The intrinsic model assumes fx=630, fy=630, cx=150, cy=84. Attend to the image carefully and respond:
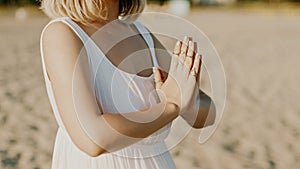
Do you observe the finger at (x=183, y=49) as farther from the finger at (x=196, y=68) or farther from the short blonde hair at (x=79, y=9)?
the short blonde hair at (x=79, y=9)

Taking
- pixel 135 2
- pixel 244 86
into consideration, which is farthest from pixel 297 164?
pixel 244 86

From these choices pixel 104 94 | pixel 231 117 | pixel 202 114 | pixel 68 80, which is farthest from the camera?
pixel 231 117

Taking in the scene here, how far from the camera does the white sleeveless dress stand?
1.45 meters

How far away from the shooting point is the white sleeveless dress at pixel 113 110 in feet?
4.77

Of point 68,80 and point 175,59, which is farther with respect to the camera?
point 175,59

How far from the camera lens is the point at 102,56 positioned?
1468 millimetres

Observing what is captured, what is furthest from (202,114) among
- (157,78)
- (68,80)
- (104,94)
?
(68,80)

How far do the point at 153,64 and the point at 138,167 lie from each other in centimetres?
27

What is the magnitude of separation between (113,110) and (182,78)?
179mm

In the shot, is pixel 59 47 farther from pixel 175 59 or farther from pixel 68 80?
pixel 175 59

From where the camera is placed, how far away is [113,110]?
1.48 meters

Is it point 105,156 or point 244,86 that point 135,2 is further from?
point 244,86

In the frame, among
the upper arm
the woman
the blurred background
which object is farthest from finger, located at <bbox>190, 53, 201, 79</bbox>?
the blurred background

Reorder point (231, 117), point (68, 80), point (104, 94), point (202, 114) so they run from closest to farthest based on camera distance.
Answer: point (68, 80) < point (104, 94) < point (202, 114) < point (231, 117)
